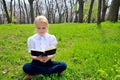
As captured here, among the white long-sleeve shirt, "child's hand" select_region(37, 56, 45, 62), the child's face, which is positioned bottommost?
"child's hand" select_region(37, 56, 45, 62)

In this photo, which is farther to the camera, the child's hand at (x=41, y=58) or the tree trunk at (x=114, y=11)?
the tree trunk at (x=114, y=11)

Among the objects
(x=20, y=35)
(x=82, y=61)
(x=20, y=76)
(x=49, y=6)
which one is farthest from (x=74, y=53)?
(x=49, y=6)

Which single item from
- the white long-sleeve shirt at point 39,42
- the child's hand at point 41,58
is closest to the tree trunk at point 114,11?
the white long-sleeve shirt at point 39,42

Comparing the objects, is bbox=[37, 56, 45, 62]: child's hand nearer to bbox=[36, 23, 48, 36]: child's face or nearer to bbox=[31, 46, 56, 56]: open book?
bbox=[31, 46, 56, 56]: open book

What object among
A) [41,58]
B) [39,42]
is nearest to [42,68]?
[41,58]

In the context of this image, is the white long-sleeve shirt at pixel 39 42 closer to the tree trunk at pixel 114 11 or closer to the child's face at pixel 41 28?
the child's face at pixel 41 28

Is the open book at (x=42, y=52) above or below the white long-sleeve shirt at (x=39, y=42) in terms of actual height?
below

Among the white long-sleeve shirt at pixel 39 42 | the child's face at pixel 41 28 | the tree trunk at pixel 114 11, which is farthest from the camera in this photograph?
the tree trunk at pixel 114 11

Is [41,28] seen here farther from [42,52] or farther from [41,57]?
[41,57]

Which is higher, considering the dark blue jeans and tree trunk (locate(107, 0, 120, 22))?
tree trunk (locate(107, 0, 120, 22))

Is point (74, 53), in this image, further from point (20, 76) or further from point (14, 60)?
point (20, 76)

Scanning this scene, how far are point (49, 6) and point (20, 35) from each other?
53.7 metres

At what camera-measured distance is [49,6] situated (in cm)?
6600

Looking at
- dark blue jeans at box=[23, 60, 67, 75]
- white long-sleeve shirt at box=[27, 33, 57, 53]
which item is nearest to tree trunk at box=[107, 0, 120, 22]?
dark blue jeans at box=[23, 60, 67, 75]
